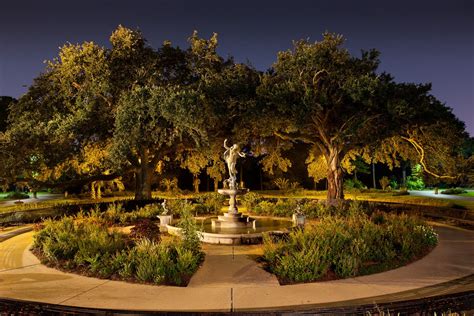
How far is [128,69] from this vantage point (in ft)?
89.5

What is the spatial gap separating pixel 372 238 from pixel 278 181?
37.3 m

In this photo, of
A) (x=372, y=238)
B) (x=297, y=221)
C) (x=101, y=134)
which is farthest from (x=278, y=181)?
(x=372, y=238)

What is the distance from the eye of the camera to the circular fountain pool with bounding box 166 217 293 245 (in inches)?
604

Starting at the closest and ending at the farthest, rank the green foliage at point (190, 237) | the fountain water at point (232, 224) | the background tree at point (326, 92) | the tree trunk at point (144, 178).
→ 1. the green foliage at point (190, 237)
2. the fountain water at point (232, 224)
3. the background tree at point (326, 92)
4. the tree trunk at point (144, 178)

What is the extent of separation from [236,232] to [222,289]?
23.6ft

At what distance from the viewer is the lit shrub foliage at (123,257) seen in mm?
10328

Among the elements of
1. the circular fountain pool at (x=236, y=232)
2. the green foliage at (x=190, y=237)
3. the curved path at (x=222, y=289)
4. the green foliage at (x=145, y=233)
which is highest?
the green foliage at (x=190, y=237)

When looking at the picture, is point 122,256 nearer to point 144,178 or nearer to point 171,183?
point 144,178

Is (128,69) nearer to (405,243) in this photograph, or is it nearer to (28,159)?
(28,159)

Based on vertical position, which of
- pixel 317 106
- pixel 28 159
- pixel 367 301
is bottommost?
pixel 367 301

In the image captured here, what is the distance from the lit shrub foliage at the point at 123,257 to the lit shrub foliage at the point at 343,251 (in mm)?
2160

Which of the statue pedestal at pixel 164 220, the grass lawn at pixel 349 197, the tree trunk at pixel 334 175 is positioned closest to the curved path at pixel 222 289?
the statue pedestal at pixel 164 220

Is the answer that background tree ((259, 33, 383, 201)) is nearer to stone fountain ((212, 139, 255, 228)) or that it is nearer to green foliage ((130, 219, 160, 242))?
stone fountain ((212, 139, 255, 228))

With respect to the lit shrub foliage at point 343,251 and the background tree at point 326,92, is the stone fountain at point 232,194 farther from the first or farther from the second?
the background tree at point 326,92
